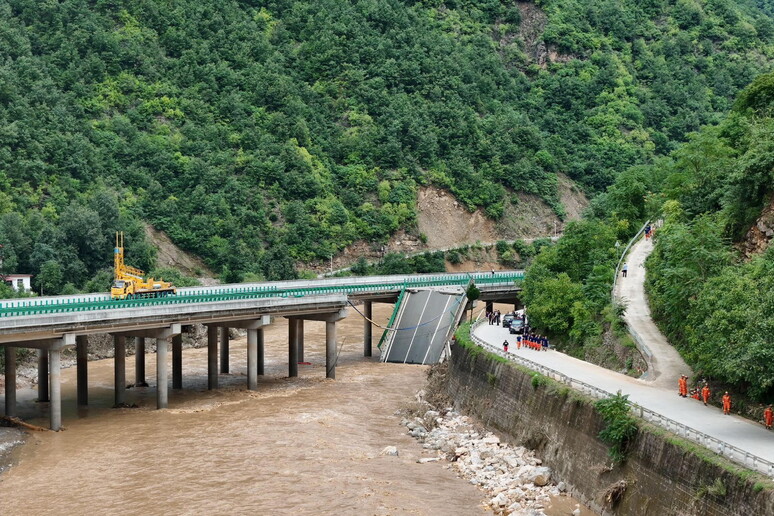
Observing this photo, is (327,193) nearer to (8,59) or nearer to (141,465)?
(8,59)

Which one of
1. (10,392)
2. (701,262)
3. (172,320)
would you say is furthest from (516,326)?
(10,392)

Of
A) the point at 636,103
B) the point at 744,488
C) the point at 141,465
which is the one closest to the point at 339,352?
the point at 141,465

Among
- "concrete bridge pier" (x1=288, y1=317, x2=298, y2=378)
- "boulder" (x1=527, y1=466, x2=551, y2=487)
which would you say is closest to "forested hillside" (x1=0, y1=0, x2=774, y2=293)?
"concrete bridge pier" (x1=288, y1=317, x2=298, y2=378)

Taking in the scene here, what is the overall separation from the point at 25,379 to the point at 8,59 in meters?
77.0

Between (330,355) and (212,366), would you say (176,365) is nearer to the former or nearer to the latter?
(212,366)

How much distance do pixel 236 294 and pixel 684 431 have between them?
130ft

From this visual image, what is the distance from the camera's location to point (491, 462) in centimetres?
4319

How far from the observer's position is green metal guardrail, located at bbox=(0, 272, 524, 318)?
55.1 m

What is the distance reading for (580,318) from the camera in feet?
184

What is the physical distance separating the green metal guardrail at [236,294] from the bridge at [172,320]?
3.1 inches

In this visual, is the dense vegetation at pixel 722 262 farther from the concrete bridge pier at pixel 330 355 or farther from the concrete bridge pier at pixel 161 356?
the concrete bridge pier at pixel 161 356

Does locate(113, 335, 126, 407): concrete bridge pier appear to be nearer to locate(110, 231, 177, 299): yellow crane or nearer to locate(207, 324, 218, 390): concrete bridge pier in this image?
locate(110, 231, 177, 299): yellow crane

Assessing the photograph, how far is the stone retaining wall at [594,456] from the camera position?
2939 centimetres

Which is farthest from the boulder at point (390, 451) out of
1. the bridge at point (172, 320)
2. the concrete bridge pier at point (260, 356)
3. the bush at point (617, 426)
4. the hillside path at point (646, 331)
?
the concrete bridge pier at point (260, 356)
